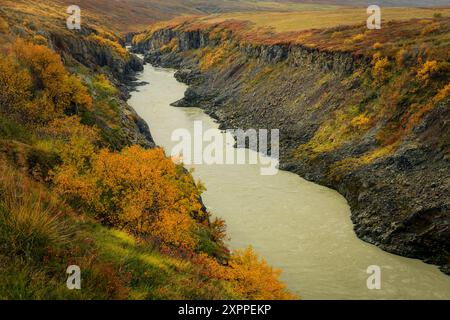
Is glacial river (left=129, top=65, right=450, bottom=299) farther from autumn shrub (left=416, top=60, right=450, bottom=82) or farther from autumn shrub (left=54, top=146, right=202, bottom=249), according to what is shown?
autumn shrub (left=416, top=60, right=450, bottom=82)

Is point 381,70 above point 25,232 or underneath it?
above

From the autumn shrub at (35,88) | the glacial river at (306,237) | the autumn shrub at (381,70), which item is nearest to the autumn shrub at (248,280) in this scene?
the glacial river at (306,237)

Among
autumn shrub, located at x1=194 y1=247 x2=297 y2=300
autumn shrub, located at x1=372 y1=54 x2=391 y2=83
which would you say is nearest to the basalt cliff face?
autumn shrub, located at x1=372 y1=54 x2=391 y2=83

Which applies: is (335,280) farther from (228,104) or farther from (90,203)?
(228,104)

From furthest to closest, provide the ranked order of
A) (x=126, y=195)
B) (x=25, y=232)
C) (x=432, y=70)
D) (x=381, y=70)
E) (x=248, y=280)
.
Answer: (x=381, y=70)
(x=432, y=70)
(x=126, y=195)
(x=248, y=280)
(x=25, y=232)

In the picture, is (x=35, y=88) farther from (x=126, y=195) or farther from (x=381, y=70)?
(x=381, y=70)

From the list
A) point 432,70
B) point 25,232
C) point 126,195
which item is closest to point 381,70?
point 432,70
